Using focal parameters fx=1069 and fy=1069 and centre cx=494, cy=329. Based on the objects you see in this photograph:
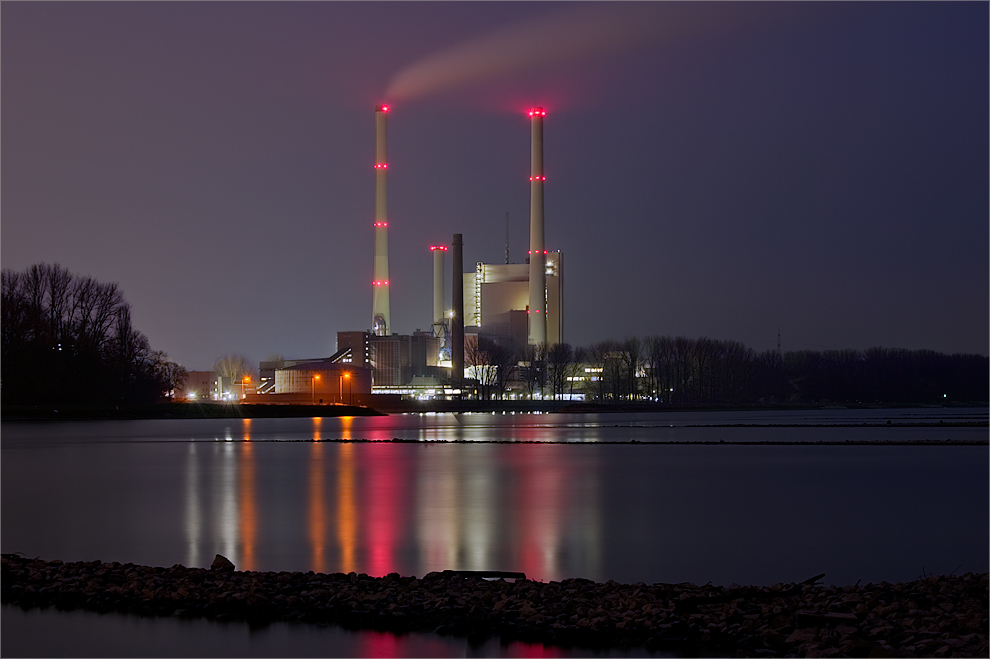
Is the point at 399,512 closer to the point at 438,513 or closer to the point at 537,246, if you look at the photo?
the point at 438,513

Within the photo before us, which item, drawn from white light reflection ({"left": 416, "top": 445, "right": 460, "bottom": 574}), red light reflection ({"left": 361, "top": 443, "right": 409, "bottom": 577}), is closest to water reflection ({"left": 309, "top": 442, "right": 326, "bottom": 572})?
red light reflection ({"left": 361, "top": 443, "right": 409, "bottom": 577})

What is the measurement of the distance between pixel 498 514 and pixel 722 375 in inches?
3840

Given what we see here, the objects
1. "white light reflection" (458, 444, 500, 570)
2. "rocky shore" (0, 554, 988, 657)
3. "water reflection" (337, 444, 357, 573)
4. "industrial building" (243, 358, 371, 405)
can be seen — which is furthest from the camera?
"industrial building" (243, 358, 371, 405)

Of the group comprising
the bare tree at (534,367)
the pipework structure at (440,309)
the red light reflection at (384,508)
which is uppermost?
the pipework structure at (440,309)

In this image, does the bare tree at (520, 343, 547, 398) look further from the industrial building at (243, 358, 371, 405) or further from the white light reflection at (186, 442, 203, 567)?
the white light reflection at (186, 442, 203, 567)

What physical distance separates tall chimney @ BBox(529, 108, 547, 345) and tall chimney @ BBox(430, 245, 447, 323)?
8.96 metres

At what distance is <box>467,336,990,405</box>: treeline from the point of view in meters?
98.9

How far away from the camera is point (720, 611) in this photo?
25.6 feet

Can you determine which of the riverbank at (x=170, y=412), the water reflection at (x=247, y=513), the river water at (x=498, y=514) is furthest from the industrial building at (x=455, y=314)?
the water reflection at (x=247, y=513)

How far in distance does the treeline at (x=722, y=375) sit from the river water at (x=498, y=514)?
66.8 m

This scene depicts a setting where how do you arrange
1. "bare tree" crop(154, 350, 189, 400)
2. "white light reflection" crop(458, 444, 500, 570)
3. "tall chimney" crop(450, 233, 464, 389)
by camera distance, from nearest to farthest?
"white light reflection" crop(458, 444, 500, 570)
"bare tree" crop(154, 350, 189, 400)
"tall chimney" crop(450, 233, 464, 389)

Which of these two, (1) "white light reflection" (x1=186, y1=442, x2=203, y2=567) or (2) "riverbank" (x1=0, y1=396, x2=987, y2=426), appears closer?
(1) "white light reflection" (x1=186, y1=442, x2=203, y2=567)

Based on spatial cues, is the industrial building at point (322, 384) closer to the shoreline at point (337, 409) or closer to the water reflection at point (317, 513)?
the shoreline at point (337, 409)

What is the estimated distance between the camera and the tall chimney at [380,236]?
292ft
